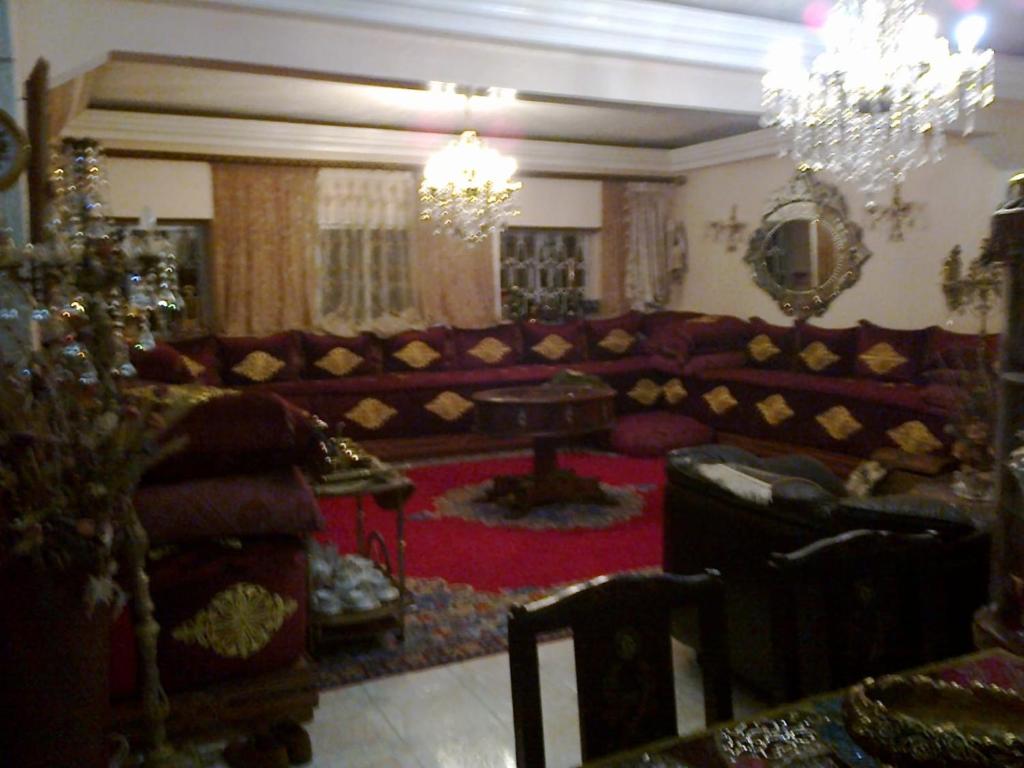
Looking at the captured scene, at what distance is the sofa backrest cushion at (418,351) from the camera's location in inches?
279

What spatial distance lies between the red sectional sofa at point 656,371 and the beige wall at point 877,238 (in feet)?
1.16

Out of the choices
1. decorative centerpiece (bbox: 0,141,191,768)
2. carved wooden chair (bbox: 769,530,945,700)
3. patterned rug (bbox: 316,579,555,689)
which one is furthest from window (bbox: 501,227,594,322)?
carved wooden chair (bbox: 769,530,945,700)

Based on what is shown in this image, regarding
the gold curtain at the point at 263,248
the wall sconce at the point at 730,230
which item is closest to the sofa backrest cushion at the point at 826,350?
the wall sconce at the point at 730,230

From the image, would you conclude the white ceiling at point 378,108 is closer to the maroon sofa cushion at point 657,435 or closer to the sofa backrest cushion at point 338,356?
the sofa backrest cushion at point 338,356

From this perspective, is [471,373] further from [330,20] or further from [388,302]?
[330,20]

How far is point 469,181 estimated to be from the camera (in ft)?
19.2

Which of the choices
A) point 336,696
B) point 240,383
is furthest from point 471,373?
point 336,696

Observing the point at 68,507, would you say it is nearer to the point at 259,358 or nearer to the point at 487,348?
the point at 259,358

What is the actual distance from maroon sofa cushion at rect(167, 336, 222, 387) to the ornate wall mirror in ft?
14.7

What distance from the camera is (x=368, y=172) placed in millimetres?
7242

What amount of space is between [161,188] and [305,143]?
114 cm

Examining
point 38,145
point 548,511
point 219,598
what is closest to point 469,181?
point 548,511

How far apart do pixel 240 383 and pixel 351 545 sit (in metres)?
2.39

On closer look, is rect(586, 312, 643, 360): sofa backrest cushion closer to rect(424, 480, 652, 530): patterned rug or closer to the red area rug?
the red area rug
